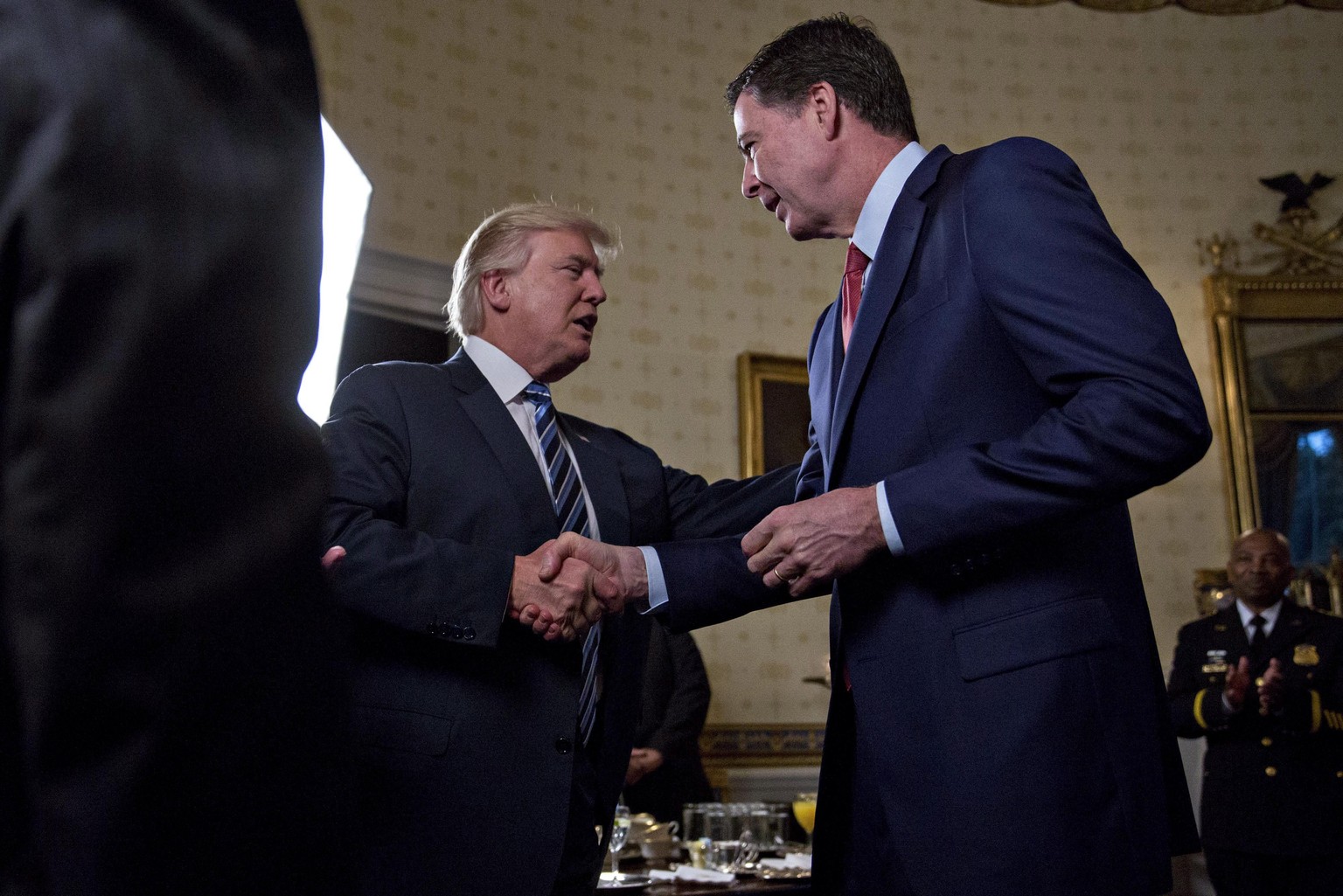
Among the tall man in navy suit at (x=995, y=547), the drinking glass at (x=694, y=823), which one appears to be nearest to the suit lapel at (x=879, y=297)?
the tall man in navy suit at (x=995, y=547)

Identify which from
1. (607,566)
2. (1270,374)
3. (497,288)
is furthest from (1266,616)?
(607,566)

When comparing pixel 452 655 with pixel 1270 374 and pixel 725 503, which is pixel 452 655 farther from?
pixel 1270 374

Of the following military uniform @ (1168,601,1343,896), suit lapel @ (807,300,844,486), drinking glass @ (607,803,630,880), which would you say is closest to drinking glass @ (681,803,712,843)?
drinking glass @ (607,803,630,880)

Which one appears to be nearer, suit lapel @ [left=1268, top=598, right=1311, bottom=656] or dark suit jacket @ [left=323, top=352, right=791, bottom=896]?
dark suit jacket @ [left=323, top=352, right=791, bottom=896]

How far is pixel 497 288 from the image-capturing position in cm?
268

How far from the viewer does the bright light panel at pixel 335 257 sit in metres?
3.62

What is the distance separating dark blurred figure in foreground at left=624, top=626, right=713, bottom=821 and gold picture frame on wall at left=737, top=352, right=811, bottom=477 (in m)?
1.49

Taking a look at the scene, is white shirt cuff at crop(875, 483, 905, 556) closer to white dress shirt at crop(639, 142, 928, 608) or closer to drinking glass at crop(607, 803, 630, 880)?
white dress shirt at crop(639, 142, 928, 608)

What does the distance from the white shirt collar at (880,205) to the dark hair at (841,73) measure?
0.34 feet

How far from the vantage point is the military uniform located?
15.7 feet

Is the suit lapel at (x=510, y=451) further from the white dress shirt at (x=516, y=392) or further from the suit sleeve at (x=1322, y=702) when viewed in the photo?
the suit sleeve at (x=1322, y=702)

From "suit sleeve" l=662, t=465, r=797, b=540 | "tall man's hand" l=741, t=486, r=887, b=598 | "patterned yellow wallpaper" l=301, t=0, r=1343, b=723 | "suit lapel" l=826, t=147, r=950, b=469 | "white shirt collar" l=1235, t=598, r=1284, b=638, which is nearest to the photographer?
"tall man's hand" l=741, t=486, r=887, b=598

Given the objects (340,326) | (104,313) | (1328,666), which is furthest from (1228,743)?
(104,313)

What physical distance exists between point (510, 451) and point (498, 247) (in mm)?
685
